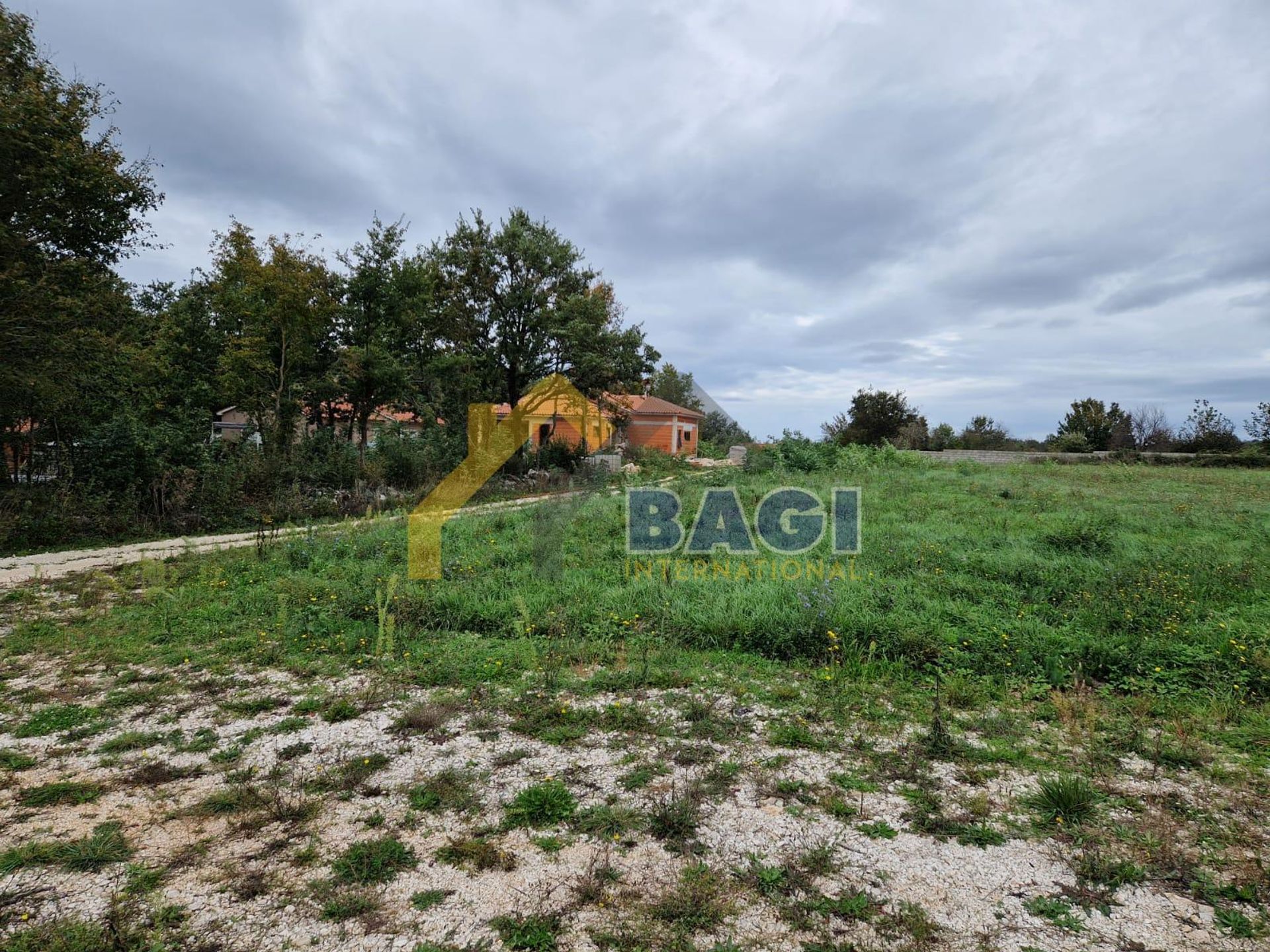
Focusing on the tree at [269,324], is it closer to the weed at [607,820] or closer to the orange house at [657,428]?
the weed at [607,820]

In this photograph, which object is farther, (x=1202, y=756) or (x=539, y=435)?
(x=539, y=435)

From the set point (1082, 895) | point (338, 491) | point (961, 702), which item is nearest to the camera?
point (1082, 895)

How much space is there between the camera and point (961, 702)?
13.0 ft

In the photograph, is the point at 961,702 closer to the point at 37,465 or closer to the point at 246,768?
the point at 246,768

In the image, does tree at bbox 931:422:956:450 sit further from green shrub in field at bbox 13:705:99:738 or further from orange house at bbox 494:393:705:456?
green shrub in field at bbox 13:705:99:738

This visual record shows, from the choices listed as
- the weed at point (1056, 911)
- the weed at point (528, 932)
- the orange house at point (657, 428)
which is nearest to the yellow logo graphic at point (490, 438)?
the orange house at point (657, 428)

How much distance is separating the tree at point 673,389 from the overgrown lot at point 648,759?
3946 centimetres

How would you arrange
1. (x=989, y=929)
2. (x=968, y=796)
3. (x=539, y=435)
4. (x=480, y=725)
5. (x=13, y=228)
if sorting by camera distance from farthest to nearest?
(x=539, y=435)
(x=13, y=228)
(x=480, y=725)
(x=968, y=796)
(x=989, y=929)

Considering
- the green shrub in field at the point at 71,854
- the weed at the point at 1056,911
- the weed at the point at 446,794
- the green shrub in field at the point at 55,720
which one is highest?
the green shrub in field at the point at 55,720

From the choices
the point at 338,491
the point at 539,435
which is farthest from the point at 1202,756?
the point at 539,435

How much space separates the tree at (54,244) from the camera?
868cm

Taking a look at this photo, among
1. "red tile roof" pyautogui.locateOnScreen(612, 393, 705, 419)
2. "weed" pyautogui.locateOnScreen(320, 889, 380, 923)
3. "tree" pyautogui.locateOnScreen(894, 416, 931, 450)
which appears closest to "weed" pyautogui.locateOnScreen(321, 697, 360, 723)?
"weed" pyautogui.locateOnScreen(320, 889, 380, 923)

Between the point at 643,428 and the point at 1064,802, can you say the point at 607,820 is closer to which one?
the point at 1064,802

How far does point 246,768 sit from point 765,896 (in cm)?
266
